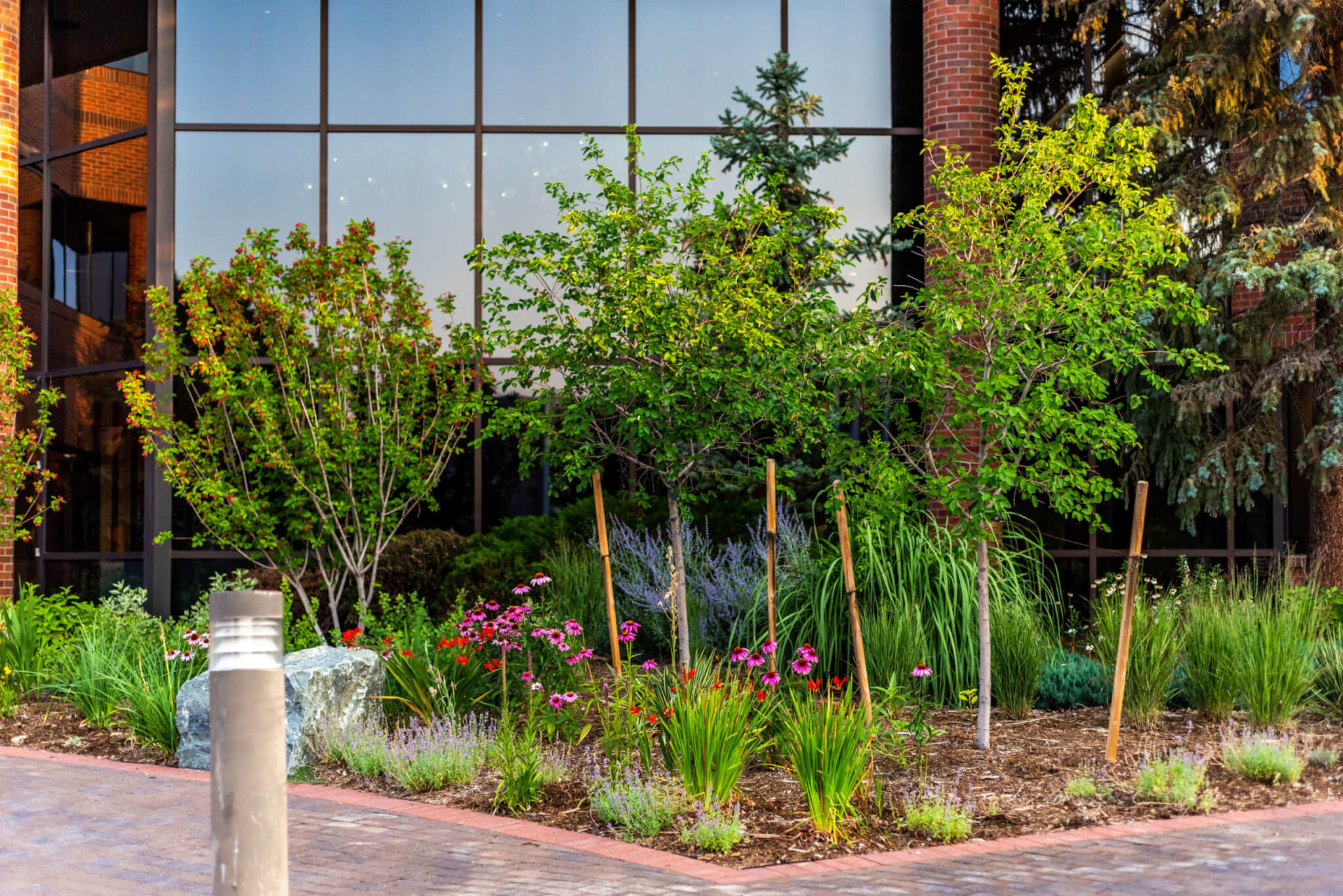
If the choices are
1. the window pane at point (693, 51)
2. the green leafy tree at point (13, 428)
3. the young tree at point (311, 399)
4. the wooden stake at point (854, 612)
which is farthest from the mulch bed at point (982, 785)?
the window pane at point (693, 51)

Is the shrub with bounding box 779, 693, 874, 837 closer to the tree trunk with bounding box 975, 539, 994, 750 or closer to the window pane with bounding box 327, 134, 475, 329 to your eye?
the tree trunk with bounding box 975, 539, 994, 750

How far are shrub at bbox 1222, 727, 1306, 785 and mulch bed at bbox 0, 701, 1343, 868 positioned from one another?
0.06 meters

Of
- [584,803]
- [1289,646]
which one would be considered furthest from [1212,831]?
[584,803]

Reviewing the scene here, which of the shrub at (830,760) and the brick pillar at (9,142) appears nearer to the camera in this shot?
the shrub at (830,760)

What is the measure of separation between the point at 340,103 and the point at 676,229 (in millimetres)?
6152

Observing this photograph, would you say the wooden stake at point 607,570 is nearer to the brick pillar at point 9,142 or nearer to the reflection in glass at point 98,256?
the reflection in glass at point 98,256

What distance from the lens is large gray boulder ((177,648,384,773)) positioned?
7152 millimetres

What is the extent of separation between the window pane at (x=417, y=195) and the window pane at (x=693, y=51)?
1.99 metres

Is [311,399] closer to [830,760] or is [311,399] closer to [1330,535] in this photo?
[830,760]

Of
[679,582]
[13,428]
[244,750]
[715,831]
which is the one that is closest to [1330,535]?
[679,582]

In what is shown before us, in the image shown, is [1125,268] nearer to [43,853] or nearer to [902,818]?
[902,818]

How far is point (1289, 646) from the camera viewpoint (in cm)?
751

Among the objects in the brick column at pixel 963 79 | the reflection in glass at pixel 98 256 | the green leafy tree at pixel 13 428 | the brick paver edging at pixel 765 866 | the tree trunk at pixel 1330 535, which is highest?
the brick column at pixel 963 79

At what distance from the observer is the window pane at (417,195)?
490 inches
